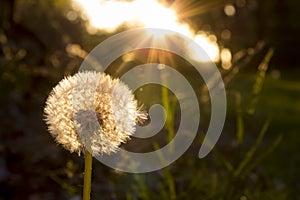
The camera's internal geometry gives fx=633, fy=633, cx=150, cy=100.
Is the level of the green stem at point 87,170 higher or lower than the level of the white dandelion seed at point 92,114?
lower

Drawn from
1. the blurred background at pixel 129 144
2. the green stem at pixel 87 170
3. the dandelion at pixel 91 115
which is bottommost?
the green stem at pixel 87 170

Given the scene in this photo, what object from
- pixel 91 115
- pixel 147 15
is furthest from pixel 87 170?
pixel 147 15

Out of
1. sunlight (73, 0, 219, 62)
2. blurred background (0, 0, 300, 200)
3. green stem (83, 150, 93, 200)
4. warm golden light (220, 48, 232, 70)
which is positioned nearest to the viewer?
green stem (83, 150, 93, 200)

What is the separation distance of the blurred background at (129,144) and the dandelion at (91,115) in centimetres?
152

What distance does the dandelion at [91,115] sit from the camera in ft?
4.84

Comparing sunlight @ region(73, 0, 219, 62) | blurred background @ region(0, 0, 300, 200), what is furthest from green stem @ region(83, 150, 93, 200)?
sunlight @ region(73, 0, 219, 62)

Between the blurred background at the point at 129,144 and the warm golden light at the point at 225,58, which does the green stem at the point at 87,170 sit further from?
the warm golden light at the point at 225,58

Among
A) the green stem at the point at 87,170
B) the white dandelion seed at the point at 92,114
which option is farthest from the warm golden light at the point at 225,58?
the green stem at the point at 87,170

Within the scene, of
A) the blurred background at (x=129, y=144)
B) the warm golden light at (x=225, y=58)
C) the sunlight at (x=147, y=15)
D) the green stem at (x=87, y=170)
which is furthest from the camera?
the warm golden light at (x=225, y=58)

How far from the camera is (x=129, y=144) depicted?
502 cm

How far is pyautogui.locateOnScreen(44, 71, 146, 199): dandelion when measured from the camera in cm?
148

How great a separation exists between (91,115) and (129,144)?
3.56 metres

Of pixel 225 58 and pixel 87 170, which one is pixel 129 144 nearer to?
pixel 225 58

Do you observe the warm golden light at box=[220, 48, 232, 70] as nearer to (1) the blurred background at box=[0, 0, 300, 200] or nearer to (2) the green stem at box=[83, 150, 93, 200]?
(1) the blurred background at box=[0, 0, 300, 200]
